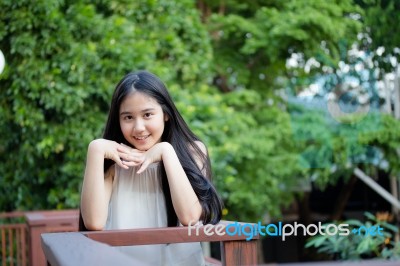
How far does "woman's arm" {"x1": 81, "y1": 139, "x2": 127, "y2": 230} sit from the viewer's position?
4.49 ft

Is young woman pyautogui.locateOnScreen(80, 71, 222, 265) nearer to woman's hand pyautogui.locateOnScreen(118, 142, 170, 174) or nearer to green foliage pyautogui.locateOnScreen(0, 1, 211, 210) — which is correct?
woman's hand pyautogui.locateOnScreen(118, 142, 170, 174)

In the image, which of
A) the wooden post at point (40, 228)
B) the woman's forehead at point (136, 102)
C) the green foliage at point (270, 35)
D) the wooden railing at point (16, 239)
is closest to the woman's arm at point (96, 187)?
the woman's forehead at point (136, 102)

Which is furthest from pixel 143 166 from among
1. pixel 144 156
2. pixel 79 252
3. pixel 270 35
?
pixel 270 35

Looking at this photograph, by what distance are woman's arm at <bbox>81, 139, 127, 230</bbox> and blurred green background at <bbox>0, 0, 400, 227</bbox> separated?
3.22 metres

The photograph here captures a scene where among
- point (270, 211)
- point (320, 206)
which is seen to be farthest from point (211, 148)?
point (320, 206)

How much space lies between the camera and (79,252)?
2.93ft

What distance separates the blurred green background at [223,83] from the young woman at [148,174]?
10.2 feet

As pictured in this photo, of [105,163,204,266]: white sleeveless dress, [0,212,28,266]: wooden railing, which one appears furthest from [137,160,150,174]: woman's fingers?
[0,212,28,266]: wooden railing

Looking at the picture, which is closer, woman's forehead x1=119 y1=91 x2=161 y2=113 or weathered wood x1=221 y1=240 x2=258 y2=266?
weathered wood x1=221 y1=240 x2=258 y2=266

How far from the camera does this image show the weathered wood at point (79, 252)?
0.78 metres

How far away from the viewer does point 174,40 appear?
17.9 ft

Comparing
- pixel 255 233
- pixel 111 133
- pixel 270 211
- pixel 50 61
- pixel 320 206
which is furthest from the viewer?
pixel 320 206

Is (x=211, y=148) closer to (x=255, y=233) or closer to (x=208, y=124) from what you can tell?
(x=208, y=124)

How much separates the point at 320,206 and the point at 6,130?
20.3ft
